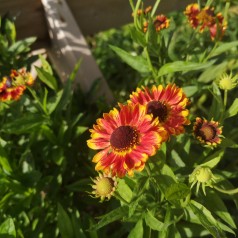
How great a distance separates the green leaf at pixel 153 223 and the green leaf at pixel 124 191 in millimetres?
65

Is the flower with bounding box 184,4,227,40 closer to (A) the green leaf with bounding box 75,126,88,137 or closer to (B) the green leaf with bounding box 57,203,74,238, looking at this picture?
(A) the green leaf with bounding box 75,126,88,137

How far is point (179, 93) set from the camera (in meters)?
0.89

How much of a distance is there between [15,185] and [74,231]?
0.79ft

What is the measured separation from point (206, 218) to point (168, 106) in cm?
28

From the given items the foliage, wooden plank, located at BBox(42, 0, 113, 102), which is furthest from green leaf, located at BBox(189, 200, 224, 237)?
wooden plank, located at BBox(42, 0, 113, 102)

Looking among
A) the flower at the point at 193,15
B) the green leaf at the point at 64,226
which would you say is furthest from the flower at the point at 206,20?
the green leaf at the point at 64,226

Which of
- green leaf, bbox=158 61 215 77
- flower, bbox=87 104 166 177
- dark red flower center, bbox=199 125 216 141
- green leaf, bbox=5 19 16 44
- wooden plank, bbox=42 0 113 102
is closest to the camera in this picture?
flower, bbox=87 104 166 177

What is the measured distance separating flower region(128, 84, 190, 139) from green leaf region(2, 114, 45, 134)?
1.43 ft

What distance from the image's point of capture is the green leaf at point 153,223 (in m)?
0.91

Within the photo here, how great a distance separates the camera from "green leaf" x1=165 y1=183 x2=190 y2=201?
32.9 inches

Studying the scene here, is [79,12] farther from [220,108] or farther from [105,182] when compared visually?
[105,182]

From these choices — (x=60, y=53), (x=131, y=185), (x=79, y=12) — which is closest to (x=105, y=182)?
(x=131, y=185)

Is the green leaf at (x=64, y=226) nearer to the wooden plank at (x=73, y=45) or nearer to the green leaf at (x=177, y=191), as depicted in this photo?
the green leaf at (x=177, y=191)

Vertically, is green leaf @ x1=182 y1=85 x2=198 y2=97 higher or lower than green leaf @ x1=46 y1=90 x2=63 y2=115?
lower
